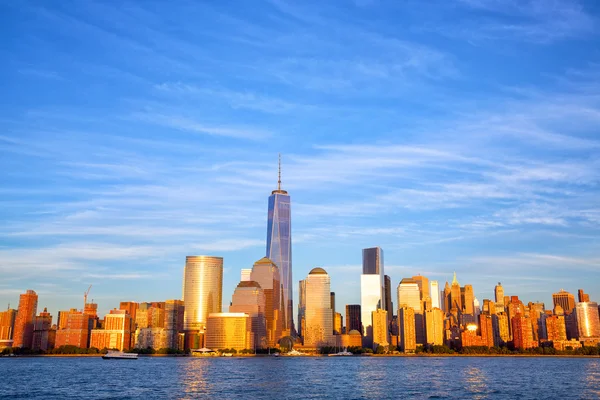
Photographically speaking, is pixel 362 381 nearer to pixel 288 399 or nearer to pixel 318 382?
pixel 318 382

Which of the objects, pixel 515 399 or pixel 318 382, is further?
pixel 318 382

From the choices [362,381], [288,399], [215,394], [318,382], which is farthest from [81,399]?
[362,381]

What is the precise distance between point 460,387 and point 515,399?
23.9m

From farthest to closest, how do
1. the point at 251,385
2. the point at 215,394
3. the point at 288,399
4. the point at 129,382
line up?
the point at 129,382, the point at 251,385, the point at 215,394, the point at 288,399

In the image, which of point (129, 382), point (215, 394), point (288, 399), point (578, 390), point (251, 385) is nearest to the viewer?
point (288, 399)

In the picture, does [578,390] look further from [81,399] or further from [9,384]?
[9,384]

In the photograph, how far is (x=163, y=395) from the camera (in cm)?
11281

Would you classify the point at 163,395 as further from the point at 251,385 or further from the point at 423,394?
the point at 423,394

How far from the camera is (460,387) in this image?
131 m

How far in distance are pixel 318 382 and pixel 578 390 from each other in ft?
188

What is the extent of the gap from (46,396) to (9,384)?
1352 inches

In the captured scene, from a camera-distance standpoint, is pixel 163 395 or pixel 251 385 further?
pixel 251 385

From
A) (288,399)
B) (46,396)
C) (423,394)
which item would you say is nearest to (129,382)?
(46,396)

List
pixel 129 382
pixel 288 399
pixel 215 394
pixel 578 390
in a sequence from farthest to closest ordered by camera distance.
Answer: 1. pixel 129 382
2. pixel 578 390
3. pixel 215 394
4. pixel 288 399
